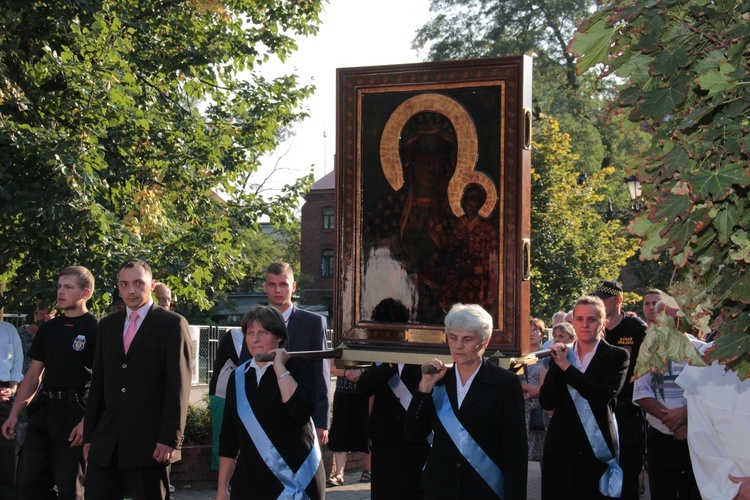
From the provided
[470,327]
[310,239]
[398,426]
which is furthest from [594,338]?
[310,239]

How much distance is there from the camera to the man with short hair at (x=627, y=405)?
815 cm

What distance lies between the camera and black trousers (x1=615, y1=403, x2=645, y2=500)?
316 inches

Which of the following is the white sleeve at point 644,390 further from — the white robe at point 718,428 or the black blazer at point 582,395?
the white robe at point 718,428

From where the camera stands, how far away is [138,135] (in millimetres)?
15312

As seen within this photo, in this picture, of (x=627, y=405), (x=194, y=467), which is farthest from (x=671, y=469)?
(x=194, y=467)

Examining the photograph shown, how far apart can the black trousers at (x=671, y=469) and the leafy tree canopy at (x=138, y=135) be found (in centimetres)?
753

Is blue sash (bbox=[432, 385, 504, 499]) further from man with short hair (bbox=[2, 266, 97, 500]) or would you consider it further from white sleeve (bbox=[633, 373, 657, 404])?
man with short hair (bbox=[2, 266, 97, 500])

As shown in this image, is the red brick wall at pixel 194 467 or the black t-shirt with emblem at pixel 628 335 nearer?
the black t-shirt with emblem at pixel 628 335

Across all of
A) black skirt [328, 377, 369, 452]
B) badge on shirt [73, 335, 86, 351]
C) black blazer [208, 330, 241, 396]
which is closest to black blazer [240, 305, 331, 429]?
black skirt [328, 377, 369, 452]

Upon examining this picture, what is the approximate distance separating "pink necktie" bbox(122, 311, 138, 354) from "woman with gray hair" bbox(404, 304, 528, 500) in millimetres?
3132

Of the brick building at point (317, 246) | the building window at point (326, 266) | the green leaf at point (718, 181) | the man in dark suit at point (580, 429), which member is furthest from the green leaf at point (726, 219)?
the building window at point (326, 266)

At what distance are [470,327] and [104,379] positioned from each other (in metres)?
3.59

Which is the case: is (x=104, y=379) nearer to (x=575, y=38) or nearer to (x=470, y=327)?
(x=470, y=327)

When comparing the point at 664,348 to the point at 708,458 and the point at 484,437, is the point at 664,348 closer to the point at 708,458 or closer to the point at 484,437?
the point at 708,458
